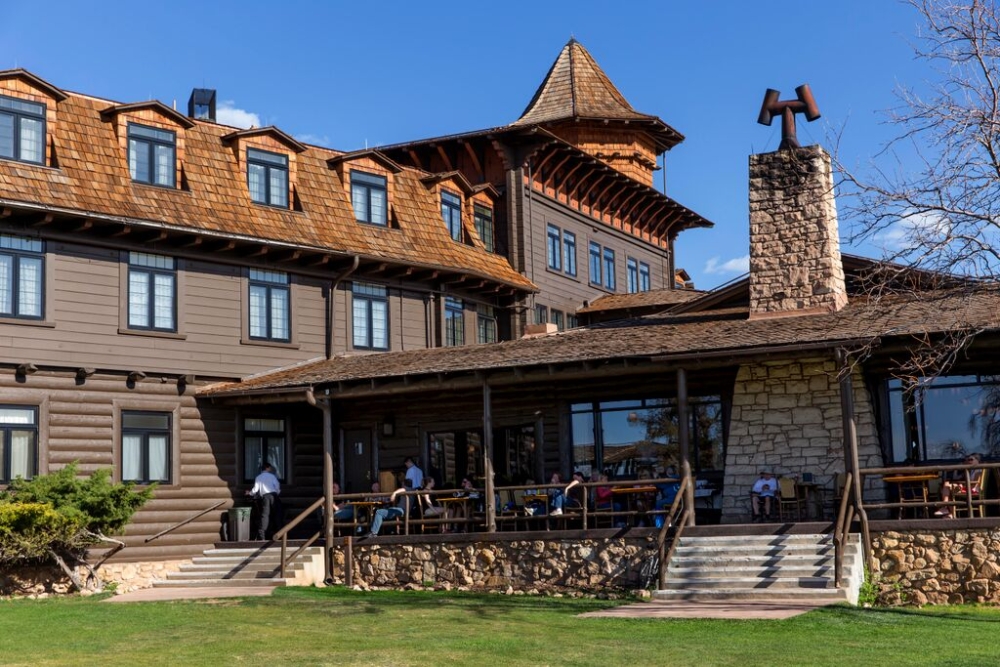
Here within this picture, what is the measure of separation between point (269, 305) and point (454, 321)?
4677 millimetres

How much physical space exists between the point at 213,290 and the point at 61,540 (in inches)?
222

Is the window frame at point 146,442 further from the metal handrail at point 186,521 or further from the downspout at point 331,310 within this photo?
the downspout at point 331,310

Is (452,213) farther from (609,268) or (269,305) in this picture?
(609,268)

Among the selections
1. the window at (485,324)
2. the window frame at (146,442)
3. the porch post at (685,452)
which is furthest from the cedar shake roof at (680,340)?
the window at (485,324)

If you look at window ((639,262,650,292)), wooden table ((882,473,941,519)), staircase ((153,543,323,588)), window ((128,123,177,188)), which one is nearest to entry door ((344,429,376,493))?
staircase ((153,543,323,588))

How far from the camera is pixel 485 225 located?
30891mm

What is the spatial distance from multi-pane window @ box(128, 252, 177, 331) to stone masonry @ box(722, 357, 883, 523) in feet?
32.4

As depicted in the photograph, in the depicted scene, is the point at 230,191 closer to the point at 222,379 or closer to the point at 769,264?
the point at 222,379

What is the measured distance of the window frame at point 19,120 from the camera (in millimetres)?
22141

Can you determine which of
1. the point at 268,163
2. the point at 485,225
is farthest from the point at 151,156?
the point at 485,225

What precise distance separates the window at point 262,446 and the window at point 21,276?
181 inches

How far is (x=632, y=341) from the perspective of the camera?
21391mm

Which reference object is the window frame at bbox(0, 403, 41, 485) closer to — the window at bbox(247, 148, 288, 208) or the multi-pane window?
the multi-pane window

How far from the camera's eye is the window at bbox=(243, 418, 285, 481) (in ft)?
81.2
